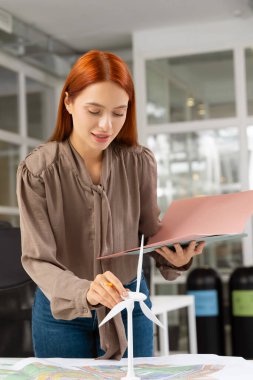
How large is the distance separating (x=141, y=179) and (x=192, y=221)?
9.7 inches

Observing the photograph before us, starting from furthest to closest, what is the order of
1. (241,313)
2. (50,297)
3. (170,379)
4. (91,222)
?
1. (241,313)
2. (91,222)
3. (50,297)
4. (170,379)

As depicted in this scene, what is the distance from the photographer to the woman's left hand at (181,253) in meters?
1.91

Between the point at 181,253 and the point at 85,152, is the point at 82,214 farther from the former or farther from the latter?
the point at 181,253

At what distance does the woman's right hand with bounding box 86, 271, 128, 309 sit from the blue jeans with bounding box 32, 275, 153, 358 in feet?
1.03

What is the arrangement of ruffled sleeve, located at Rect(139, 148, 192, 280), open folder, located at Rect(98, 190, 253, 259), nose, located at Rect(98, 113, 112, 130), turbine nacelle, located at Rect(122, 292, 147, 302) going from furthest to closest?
ruffled sleeve, located at Rect(139, 148, 192, 280) → nose, located at Rect(98, 113, 112, 130) → open folder, located at Rect(98, 190, 253, 259) → turbine nacelle, located at Rect(122, 292, 147, 302)

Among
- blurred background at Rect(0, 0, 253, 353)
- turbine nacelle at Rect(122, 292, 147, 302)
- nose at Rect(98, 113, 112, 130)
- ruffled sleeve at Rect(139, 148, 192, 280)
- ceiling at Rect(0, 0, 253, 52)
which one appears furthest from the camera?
blurred background at Rect(0, 0, 253, 353)

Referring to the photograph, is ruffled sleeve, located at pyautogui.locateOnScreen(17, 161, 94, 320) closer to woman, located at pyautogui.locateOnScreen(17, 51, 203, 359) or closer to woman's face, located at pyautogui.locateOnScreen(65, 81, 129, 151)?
woman, located at pyautogui.locateOnScreen(17, 51, 203, 359)

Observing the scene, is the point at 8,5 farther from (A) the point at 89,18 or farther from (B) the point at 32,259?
(B) the point at 32,259

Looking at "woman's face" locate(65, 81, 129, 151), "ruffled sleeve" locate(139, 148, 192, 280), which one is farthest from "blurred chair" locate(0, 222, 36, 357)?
"woman's face" locate(65, 81, 129, 151)

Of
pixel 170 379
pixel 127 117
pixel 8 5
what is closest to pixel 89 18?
pixel 8 5

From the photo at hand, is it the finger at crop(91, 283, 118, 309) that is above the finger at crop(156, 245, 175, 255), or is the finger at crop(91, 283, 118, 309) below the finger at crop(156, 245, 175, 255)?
below

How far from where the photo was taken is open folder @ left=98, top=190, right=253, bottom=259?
1.67 metres

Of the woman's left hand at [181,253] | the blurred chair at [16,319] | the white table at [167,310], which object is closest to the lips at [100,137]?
the woman's left hand at [181,253]

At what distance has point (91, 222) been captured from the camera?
1.93 metres
